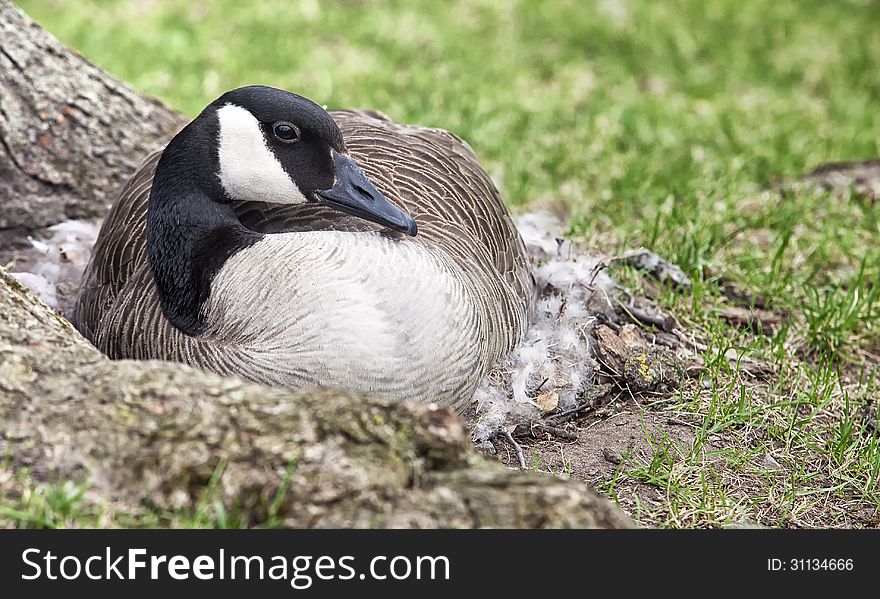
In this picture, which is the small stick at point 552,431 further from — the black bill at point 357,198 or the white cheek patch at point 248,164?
the white cheek patch at point 248,164

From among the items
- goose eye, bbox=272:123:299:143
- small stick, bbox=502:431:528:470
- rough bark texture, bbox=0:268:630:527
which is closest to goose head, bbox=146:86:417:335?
goose eye, bbox=272:123:299:143

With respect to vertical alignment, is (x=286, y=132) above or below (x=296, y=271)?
above

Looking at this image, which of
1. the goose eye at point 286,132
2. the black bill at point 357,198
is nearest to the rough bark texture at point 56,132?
the goose eye at point 286,132

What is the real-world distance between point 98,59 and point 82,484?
6100 mm

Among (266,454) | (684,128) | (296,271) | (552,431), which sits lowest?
(266,454)

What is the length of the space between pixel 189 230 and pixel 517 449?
149cm

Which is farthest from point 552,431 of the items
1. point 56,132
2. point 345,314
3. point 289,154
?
point 56,132

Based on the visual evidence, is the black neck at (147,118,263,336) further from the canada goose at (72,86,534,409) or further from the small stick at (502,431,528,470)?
the small stick at (502,431,528,470)

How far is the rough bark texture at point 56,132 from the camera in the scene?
17.0 feet

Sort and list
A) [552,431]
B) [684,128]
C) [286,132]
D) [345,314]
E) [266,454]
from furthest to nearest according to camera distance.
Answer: [684,128] < [552,431] < [286,132] < [345,314] < [266,454]

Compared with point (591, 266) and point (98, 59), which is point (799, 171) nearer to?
point (591, 266)

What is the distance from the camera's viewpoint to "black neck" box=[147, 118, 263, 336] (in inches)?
147

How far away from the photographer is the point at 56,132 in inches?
209

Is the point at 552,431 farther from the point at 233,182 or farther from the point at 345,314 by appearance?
the point at 233,182
